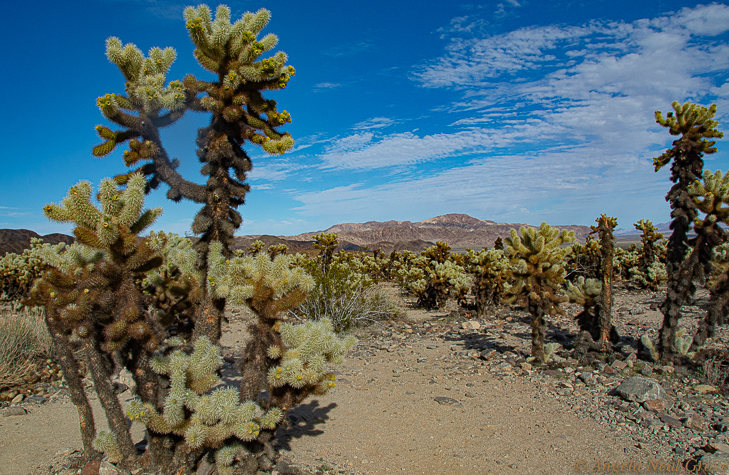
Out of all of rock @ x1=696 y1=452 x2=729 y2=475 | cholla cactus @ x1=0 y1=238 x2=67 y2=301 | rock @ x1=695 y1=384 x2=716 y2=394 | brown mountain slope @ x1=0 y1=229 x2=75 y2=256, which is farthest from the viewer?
brown mountain slope @ x1=0 y1=229 x2=75 y2=256

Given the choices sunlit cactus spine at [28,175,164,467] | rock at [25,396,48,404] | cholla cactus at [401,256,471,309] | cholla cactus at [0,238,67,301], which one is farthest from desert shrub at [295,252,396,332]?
cholla cactus at [0,238,67,301]

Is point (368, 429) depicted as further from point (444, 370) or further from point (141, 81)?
point (141, 81)

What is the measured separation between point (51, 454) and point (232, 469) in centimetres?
210

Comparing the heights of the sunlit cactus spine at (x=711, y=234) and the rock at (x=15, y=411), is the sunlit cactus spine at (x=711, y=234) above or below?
above

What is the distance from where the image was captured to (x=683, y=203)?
21.8ft

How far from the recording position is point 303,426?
16.5 feet

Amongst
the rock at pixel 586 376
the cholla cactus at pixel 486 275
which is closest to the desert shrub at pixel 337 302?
the cholla cactus at pixel 486 275

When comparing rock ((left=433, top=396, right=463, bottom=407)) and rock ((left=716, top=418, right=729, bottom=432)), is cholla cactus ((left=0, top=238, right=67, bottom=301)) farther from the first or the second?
rock ((left=716, top=418, right=729, bottom=432))

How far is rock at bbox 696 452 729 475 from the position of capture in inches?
140

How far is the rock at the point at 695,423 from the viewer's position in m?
4.47

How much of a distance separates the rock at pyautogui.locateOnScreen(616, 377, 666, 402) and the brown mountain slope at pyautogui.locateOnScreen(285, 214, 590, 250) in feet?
268

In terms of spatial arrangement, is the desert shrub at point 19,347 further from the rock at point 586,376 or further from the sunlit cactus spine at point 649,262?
the sunlit cactus spine at point 649,262

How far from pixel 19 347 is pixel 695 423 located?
9.61m

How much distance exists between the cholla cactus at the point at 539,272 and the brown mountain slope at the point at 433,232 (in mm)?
79562
